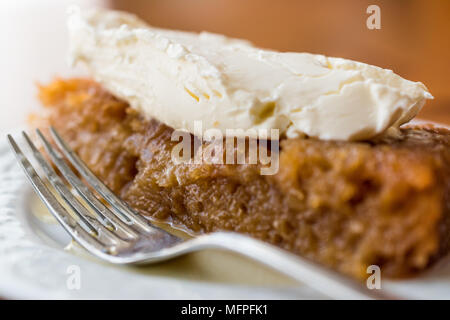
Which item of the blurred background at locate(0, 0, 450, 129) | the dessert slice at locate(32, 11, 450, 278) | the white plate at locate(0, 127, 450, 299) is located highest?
the blurred background at locate(0, 0, 450, 129)

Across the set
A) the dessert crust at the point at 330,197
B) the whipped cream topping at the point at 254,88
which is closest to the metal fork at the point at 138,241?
the dessert crust at the point at 330,197

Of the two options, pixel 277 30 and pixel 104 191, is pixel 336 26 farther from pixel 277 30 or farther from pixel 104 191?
pixel 104 191

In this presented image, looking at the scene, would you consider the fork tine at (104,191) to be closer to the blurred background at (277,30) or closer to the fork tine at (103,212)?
the fork tine at (103,212)

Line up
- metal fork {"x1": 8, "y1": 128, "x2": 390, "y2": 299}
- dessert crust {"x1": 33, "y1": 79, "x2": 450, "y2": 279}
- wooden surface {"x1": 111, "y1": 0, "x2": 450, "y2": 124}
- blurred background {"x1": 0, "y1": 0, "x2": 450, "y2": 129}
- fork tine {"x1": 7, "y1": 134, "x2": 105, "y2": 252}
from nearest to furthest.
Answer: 1. metal fork {"x1": 8, "y1": 128, "x2": 390, "y2": 299}
2. dessert crust {"x1": 33, "y1": 79, "x2": 450, "y2": 279}
3. fork tine {"x1": 7, "y1": 134, "x2": 105, "y2": 252}
4. blurred background {"x1": 0, "y1": 0, "x2": 450, "y2": 129}
5. wooden surface {"x1": 111, "y1": 0, "x2": 450, "y2": 124}

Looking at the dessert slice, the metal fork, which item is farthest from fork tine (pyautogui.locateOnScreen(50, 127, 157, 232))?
the dessert slice

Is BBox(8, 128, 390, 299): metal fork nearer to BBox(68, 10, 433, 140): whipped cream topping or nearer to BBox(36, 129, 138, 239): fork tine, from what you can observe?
BBox(36, 129, 138, 239): fork tine

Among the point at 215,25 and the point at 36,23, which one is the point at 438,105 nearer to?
the point at 215,25
